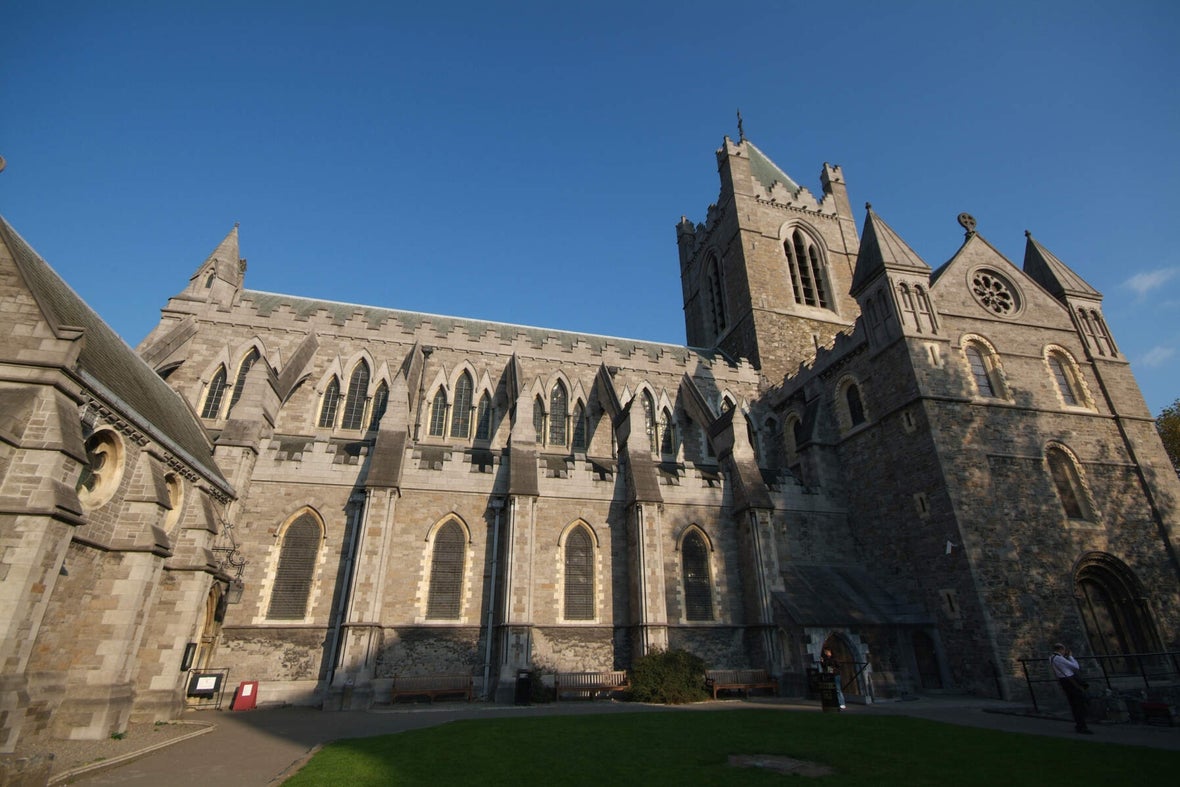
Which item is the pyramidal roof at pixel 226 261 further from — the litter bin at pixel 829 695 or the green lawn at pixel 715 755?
the litter bin at pixel 829 695

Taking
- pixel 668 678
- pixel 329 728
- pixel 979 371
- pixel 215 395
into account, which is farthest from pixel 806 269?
pixel 329 728

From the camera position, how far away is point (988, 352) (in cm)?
2061

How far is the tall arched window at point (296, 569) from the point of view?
16.0 m

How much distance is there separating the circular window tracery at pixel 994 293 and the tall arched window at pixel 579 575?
16769 mm

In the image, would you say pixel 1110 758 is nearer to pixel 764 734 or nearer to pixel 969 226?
pixel 764 734

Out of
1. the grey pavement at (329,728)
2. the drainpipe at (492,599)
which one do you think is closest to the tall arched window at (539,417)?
the drainpipe at (492,599)

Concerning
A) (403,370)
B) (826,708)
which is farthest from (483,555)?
(826,708)

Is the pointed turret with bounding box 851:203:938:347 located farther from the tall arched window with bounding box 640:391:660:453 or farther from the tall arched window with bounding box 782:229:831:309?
the tall arched window with bounding box 782:229:831:309

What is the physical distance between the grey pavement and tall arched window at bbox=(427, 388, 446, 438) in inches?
376

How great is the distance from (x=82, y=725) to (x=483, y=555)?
9.15 metres

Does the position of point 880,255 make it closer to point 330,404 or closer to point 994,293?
point 994,293

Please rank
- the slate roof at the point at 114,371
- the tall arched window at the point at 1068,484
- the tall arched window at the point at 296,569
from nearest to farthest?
the slate roof at the point at 114,371, the tall arched window at the point at 296,569, the tall arched window at the point at 1068,484

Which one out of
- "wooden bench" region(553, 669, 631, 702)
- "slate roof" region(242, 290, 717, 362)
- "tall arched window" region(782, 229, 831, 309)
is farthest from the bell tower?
"wooden bench" region(553, 669, 631, 702)

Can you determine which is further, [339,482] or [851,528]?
[851,528]
